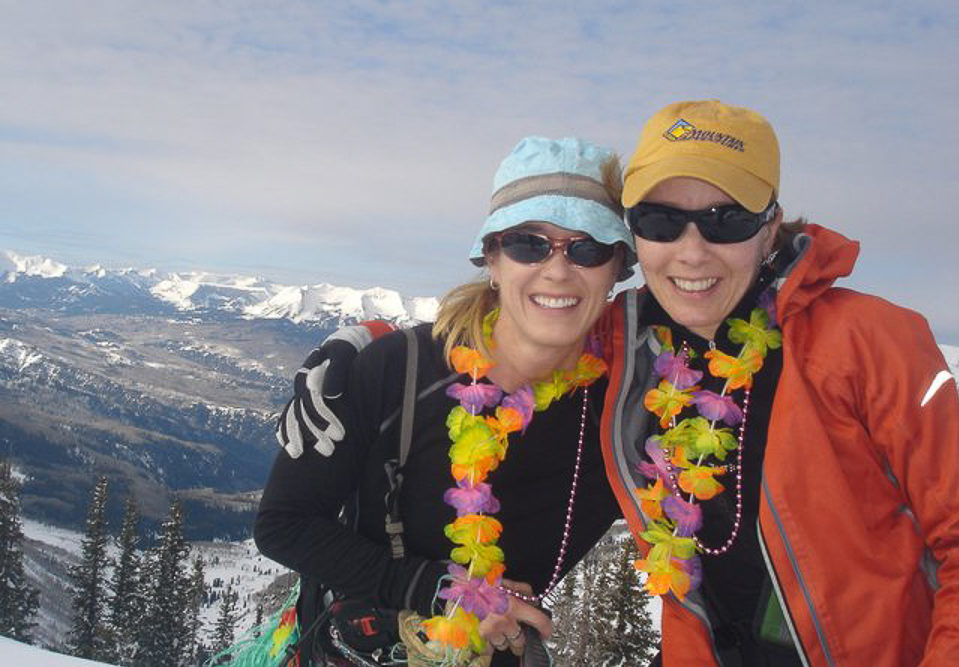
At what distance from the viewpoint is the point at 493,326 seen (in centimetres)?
420

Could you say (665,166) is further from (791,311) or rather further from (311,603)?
(311,603)

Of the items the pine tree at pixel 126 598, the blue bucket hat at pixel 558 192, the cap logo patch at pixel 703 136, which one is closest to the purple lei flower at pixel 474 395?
the blue bucket hat at pixel 558 192

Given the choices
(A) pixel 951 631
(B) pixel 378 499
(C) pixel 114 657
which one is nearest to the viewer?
(A) pixel 951 631

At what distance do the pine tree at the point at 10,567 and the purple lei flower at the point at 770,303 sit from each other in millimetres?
39545

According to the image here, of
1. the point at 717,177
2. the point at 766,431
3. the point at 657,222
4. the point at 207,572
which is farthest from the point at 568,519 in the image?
the point at 207,572

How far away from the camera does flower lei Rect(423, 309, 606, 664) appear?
3.69 metres

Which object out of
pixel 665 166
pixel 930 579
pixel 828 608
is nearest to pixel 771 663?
pixel 828 608

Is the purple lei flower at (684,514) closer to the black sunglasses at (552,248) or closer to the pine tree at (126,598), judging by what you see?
the black sunglasses at (552,248)

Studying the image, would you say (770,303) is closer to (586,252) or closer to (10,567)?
(586,252)

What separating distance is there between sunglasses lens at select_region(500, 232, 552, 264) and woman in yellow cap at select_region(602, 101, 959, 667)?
0.48 metres

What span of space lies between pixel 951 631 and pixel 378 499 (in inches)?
106

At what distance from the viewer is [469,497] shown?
3.78 meters

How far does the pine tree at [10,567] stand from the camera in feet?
115

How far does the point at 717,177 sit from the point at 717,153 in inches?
4.7
